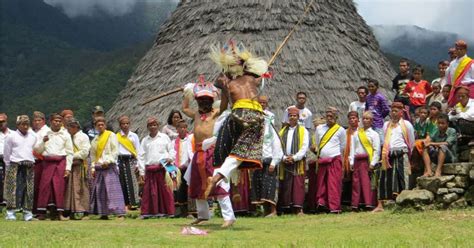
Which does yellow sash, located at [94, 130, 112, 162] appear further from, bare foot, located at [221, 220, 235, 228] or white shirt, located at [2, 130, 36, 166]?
bare foot, located at [221, 220, 235, 228]

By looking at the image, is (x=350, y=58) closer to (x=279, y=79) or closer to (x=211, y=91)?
(x=279, y=79)

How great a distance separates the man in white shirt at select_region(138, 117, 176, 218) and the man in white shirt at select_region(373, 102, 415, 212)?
9.60 feet

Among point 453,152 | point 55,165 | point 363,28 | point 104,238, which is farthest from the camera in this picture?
point 363,28

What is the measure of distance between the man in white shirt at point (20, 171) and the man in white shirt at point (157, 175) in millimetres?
1559

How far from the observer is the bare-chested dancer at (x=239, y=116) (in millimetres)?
7945

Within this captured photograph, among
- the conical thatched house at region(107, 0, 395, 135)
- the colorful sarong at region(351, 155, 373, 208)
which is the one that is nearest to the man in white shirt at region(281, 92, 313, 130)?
the colorful sarong at region(351, 155, 373, 208)

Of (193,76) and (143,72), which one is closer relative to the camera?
(193,76)

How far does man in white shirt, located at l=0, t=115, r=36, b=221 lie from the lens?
11.2 meters

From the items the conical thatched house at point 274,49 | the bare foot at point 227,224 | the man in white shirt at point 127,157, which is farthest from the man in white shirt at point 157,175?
the conical thatched house at point 274,49

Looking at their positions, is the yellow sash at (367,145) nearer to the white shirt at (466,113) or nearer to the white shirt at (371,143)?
the white shirt at (371,143)

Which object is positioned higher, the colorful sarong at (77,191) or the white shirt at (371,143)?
the white shirt at (371,143)

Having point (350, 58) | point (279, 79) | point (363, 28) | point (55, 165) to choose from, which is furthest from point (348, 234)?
point (363, 28)

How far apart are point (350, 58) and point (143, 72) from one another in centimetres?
447

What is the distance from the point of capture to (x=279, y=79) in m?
15.2
